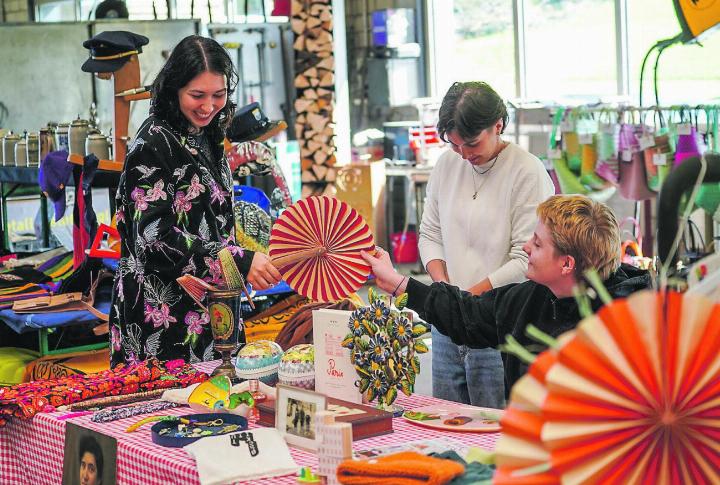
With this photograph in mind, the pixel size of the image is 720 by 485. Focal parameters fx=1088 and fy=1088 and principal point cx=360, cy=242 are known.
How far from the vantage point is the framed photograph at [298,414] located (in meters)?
2.36

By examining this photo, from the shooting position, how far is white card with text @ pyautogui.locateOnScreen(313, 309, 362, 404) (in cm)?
266

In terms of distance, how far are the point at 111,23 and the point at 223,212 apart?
5.82 metres

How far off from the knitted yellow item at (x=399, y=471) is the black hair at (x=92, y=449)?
834 mm

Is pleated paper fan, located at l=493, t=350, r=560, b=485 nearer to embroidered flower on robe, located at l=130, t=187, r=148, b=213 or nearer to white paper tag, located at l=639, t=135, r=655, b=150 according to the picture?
embroidered flower on robe, located at l=130, t=187, r=148, b=213

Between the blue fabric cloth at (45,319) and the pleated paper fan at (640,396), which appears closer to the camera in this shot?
the pleated paper fan at (640,396)

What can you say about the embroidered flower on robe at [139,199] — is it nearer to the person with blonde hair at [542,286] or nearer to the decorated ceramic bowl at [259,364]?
the decorated ceramic bowl at [259,364]

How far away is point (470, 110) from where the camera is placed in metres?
3.20

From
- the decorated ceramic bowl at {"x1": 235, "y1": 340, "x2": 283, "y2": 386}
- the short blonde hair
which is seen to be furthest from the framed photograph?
the short blonde hair

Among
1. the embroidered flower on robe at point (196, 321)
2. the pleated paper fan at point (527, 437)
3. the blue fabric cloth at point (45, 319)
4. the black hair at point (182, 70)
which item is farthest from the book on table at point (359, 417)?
the blue fabric cloth at point (45, 319)

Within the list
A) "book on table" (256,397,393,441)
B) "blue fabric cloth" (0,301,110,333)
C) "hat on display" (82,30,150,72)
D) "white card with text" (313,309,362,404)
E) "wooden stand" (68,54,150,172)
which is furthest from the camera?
"wooden stand" (68,54,150,172)

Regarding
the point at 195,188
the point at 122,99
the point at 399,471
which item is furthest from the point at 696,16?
the point at 399,471

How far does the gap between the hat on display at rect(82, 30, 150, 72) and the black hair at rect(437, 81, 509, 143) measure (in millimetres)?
2030

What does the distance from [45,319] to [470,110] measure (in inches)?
86.2

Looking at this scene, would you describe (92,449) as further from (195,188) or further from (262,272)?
(195,188)
